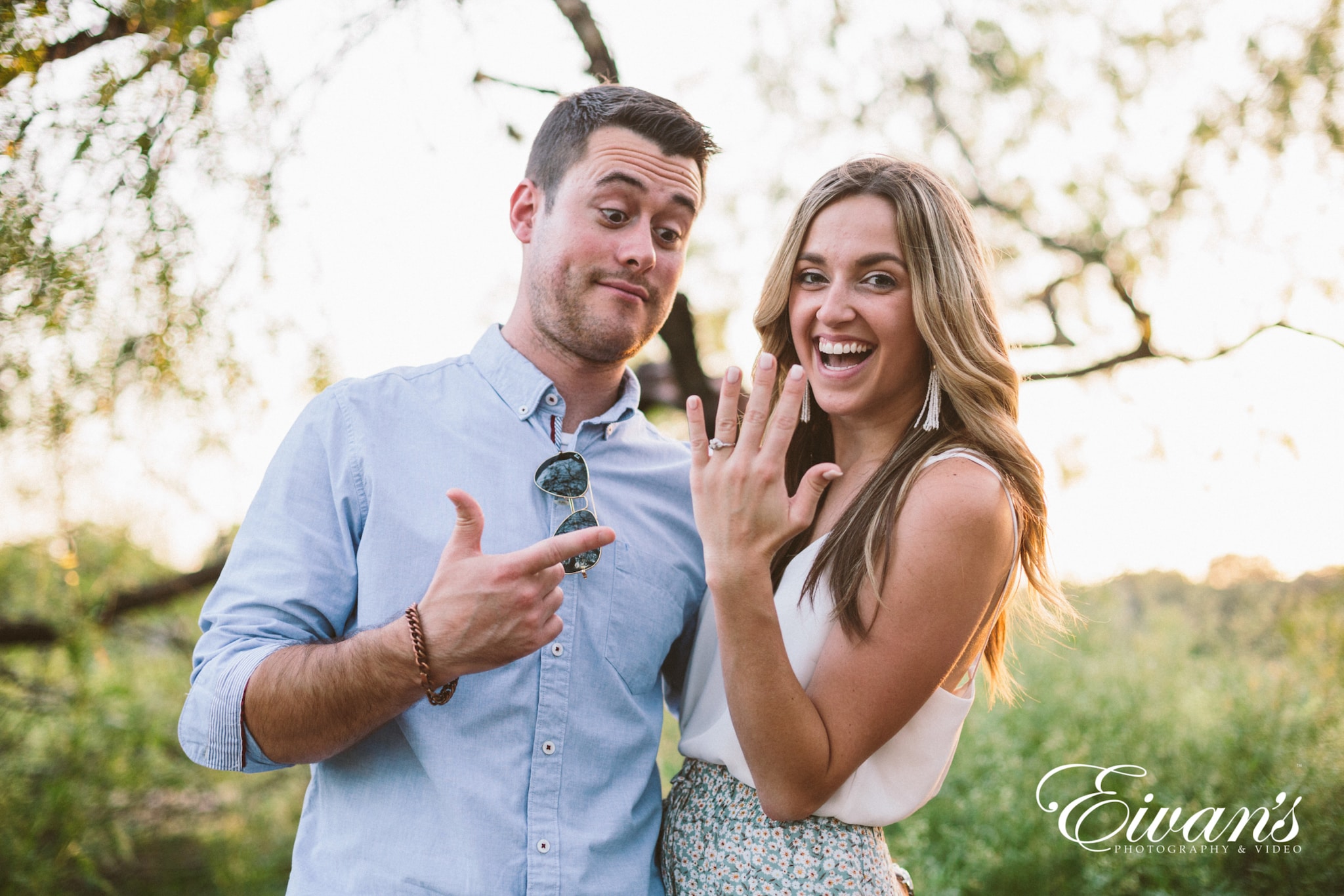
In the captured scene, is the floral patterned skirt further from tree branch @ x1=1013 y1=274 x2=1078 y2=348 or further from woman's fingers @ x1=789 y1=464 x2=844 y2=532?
tree branch @ x1=1013 y1=274 x2=1078 y2=348

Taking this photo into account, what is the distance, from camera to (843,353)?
2.01 metres

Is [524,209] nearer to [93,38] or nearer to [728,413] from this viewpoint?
[728,413]

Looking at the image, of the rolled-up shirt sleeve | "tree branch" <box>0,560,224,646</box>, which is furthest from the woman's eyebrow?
"tree branch" <box>0,560,224,646</box>

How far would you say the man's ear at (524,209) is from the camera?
2293mm

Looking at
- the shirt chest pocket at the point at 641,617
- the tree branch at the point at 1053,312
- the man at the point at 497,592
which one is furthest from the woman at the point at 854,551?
the tree branch at the point at 1053,312

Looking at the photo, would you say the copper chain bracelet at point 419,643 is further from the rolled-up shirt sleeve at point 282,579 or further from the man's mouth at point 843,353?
the man's mouth at point 843,353

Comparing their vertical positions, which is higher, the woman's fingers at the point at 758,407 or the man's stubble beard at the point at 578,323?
the man's stubble beard at the point at 578,323

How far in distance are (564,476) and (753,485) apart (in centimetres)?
48

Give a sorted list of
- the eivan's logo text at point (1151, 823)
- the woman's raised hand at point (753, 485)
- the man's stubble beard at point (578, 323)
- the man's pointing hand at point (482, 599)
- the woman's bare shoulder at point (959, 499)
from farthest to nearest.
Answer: the eivan's logo text at point (1151, 823), the man's stubble beard at point (578, 323), the woman's bare shoulder at point (959, 499), the woman's raised hand at point (753, 485), the man's pointing hand at point (482, 599)

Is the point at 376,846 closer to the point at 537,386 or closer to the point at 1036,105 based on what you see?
the point at 537,386

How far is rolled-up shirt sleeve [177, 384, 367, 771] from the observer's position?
1.58 metres

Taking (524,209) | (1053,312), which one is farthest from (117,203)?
(1053,312)

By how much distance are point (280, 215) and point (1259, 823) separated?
165 inches

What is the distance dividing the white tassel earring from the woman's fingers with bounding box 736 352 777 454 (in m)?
0.53
